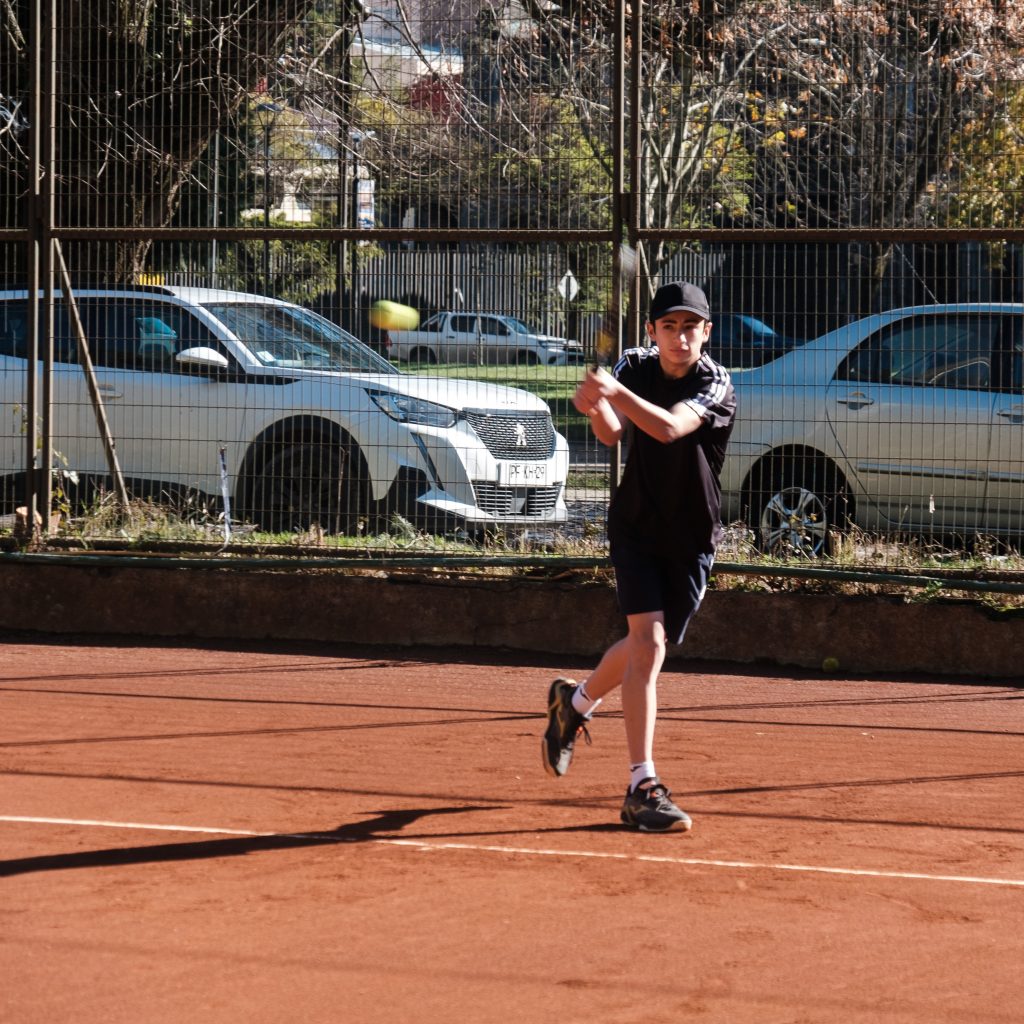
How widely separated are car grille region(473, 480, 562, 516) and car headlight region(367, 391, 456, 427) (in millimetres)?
424

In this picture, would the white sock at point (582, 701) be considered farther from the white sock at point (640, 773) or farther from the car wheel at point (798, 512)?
the car wheel at point (798, 512)

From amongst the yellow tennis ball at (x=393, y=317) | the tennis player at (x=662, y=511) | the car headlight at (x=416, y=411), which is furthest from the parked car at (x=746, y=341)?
the tennis player at (x=662, y=511)

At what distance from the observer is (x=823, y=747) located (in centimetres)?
732

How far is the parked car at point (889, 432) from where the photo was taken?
9.12m

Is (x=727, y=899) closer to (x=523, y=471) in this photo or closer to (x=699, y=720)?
(x=699, y=720)

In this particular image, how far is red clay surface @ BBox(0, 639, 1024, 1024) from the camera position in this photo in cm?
413

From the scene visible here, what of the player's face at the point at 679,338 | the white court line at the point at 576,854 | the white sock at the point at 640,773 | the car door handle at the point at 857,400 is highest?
the player's face at the point at 679,338

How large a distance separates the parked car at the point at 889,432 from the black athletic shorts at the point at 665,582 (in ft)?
11.5

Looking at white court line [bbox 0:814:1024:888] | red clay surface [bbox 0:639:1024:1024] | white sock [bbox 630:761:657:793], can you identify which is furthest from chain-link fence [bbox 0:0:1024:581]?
white court line [bbox 0:814:1024:888]

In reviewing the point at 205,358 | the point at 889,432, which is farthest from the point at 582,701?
the point at 205,358

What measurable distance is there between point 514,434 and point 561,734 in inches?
142

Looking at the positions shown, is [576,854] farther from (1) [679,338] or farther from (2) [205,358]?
(2) [205,358]

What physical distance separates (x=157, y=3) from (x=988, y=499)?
6317mm

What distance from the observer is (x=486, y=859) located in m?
5.32
